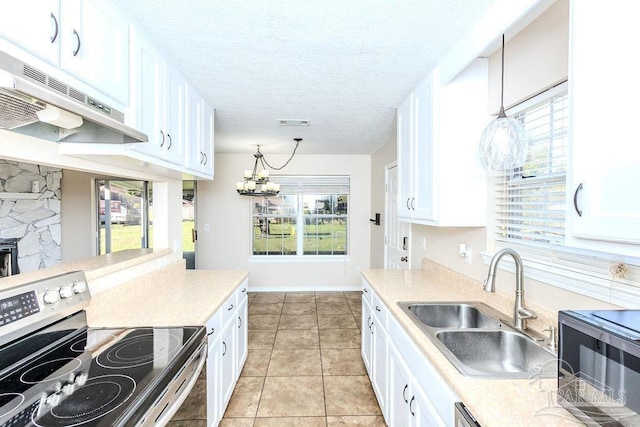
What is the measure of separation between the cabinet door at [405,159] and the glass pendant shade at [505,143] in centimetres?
85

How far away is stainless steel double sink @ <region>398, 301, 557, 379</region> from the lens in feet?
3.95

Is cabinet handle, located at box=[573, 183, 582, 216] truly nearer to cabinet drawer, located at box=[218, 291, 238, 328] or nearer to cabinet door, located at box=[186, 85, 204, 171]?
cabinet drawer, located at box=[218, 291, 238, 328]

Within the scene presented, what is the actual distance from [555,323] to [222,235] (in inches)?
195

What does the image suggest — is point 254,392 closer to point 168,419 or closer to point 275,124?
point 168,419

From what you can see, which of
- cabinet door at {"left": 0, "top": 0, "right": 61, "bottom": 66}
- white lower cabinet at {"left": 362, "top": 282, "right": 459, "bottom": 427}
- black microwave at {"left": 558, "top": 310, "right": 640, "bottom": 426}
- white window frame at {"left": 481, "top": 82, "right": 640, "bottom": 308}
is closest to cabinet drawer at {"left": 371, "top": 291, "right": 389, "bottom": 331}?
white lower cabinet at {"left": 362, "top": 282, "right": 459, "bottom": 427}

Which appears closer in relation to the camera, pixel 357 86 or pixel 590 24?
pixel 590 24

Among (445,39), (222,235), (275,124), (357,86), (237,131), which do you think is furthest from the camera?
(222,235)

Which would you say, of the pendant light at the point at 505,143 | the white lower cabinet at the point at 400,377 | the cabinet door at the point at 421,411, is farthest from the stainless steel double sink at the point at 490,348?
the pendant light at the point at 505,143

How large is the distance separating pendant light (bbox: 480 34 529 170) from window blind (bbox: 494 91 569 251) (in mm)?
103

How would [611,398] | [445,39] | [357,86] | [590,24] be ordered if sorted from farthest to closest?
[357,86] < [445,39] < [590,24] < [611,398]

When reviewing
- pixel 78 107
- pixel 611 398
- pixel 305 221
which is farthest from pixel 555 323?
pixel 305 221

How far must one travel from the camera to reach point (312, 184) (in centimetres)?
562

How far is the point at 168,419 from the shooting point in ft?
3.59

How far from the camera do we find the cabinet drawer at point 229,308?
2.07 meters
